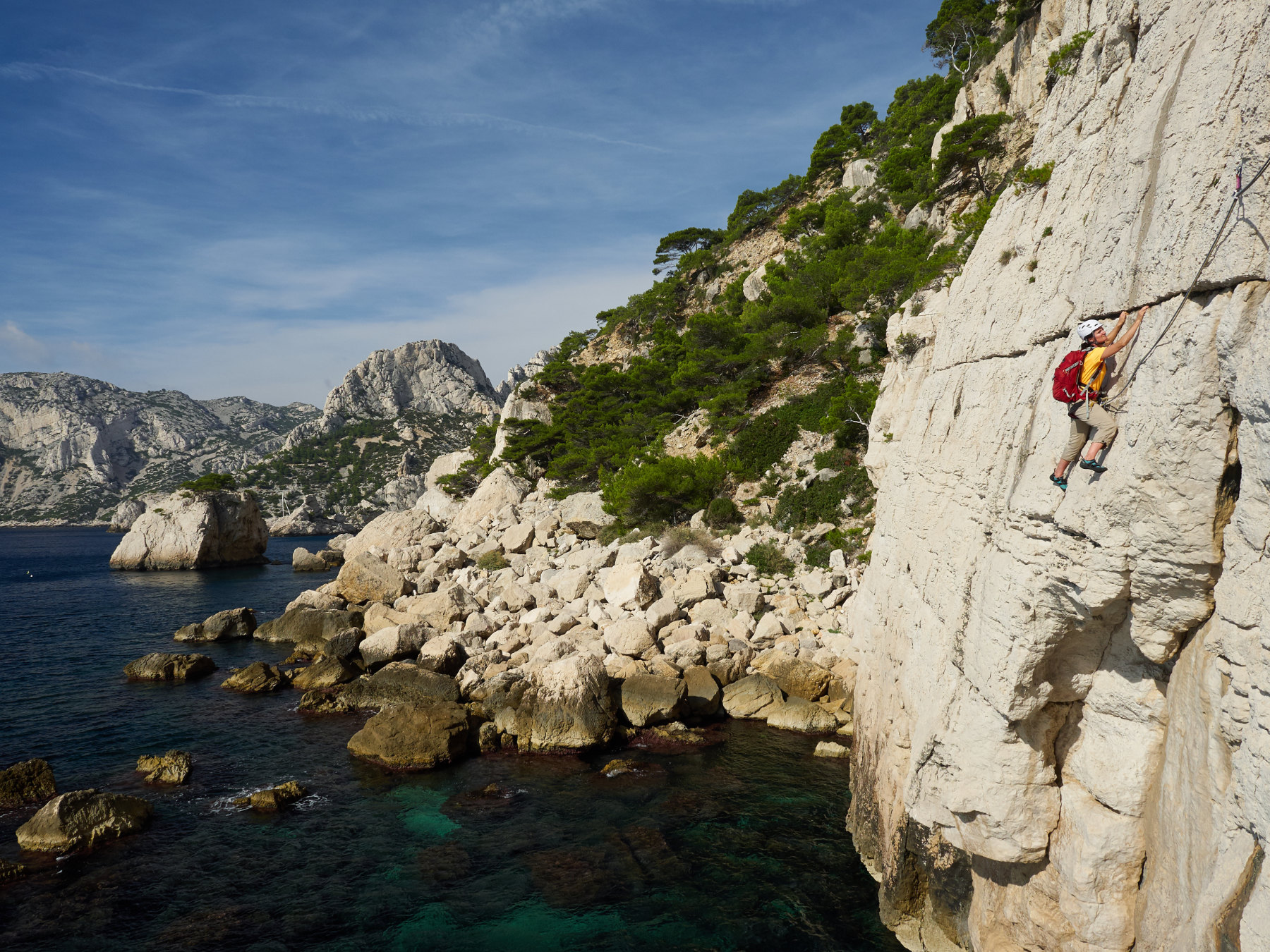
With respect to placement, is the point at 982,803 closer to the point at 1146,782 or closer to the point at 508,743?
the point at 1146,782

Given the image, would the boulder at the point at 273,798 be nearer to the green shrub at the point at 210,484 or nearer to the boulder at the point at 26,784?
the boulder at the point at 26,784

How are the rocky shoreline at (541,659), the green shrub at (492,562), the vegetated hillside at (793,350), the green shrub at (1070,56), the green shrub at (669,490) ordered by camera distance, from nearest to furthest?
1. the green shrub at (1070,56)
2. the rocky shoreline at (541,659)
3. the vegetated hillside at (793,350)
4. the green shrub at (492,562)
5. the green shrub at (669,490)

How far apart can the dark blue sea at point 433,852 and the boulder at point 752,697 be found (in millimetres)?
571

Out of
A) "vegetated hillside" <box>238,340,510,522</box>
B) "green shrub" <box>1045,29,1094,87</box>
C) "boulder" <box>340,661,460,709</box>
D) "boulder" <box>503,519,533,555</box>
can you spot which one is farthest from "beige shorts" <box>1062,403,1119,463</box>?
"vegetated hillside" <box>238,340,510,522</box>

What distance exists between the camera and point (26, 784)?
48.6 ft

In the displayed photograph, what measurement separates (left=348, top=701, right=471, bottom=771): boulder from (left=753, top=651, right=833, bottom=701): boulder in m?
8.64

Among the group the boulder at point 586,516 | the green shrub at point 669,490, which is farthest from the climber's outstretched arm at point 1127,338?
the boulder at point 586,516

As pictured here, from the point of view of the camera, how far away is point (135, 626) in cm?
3300

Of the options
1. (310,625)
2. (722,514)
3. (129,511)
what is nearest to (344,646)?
(310,625)

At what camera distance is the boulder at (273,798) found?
563 inches

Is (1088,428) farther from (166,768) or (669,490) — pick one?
(669,490)

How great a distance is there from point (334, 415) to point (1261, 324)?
13878 cm

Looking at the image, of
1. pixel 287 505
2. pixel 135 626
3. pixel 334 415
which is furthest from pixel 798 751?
pixel 334 415

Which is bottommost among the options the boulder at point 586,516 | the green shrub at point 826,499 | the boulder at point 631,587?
the boulder at point 631,587
